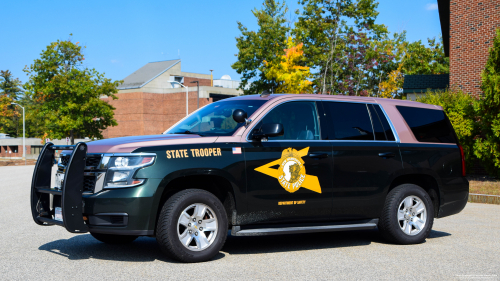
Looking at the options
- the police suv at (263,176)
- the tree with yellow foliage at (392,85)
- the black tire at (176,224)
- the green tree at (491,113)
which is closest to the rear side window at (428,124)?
the police suv at (263,176)

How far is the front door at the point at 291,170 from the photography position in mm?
6219

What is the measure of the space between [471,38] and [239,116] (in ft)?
55.4

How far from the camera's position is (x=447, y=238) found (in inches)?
312

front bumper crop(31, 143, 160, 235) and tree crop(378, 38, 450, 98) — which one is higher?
tree crop(378, 38, 450, 98)

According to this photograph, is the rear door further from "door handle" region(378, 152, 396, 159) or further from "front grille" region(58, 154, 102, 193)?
"front grille" region(58, 154, 102, 193)

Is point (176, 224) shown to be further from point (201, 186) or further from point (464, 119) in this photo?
point (464, 119)

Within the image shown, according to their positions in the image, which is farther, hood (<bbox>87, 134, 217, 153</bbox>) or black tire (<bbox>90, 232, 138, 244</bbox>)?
black tire (<bbox>90, 232, 138, 244</bbox>)

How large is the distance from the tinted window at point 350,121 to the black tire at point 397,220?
2.88 feet

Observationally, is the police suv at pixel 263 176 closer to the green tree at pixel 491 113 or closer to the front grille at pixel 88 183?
the front grille at pixel 88 183

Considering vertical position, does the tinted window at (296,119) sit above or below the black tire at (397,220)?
above

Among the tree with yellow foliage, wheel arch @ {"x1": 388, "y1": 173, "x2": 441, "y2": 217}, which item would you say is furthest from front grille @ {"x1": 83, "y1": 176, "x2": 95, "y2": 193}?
the tree with yellow foliage

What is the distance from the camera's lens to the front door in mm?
6219

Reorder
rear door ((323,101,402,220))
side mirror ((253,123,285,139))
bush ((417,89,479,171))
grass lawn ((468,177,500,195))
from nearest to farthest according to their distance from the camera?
side mirror ((253,123,285,139)), rear door ((323,101,402,220)), grass lawn ((468,177,500,195)), bush ((417,89,479,171))

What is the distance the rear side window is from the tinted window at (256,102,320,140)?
166 cm
